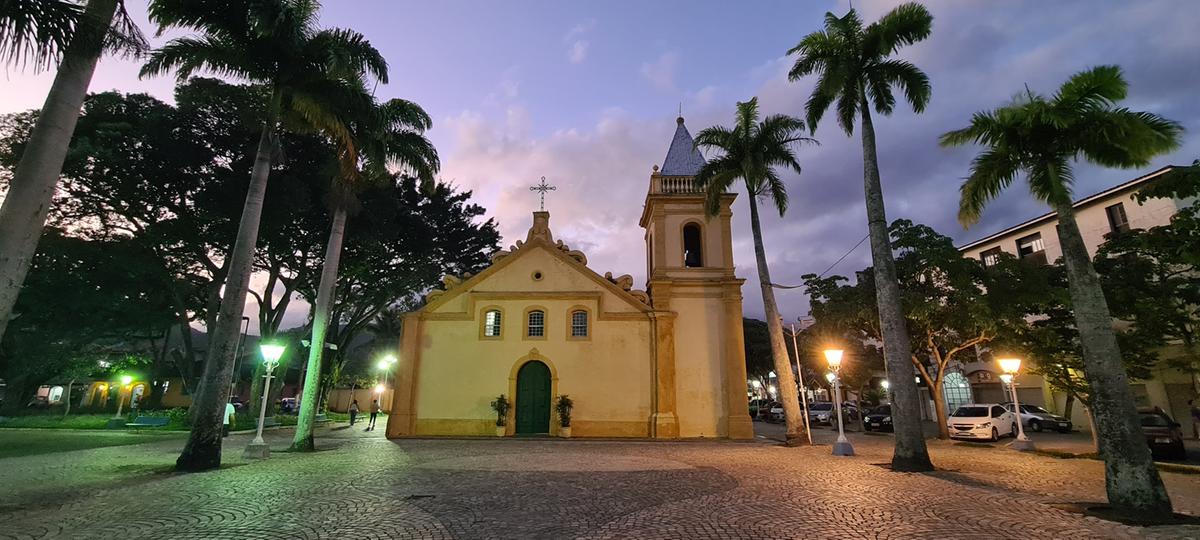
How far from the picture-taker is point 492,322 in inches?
902

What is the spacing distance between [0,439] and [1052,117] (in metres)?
31.6

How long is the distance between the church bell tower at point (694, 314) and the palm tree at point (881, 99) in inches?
335

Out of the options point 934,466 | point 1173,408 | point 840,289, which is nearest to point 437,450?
point 934,466

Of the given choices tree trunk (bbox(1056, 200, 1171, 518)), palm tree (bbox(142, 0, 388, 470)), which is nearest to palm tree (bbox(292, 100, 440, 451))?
palm tree (bbox(142, 0, 388, 470))

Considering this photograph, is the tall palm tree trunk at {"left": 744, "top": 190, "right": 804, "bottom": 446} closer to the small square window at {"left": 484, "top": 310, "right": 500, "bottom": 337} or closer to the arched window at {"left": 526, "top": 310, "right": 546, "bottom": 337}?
the arched window at {"left": 526, "top": 310, "right": 546, "bottom": 337}

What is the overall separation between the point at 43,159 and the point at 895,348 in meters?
16.5

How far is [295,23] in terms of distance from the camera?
12.4 metres

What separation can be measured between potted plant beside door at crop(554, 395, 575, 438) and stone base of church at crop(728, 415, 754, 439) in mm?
6814

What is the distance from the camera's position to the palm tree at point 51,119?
20.5 ft

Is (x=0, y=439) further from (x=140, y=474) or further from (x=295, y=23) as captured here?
(x=295, y=23)

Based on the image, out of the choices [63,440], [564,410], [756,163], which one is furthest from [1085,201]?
[63,440]

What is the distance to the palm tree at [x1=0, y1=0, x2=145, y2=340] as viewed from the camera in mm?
6250

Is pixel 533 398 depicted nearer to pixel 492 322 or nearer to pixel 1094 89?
pixel 492 322

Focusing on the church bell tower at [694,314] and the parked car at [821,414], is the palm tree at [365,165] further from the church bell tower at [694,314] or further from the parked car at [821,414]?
the parked car at [821,414]
